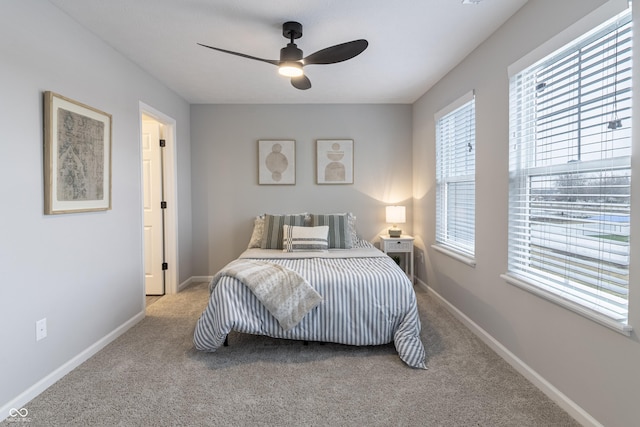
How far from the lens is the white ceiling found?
223 cm

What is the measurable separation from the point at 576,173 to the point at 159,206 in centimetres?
406

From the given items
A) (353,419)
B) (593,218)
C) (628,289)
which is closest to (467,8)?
(593,218)

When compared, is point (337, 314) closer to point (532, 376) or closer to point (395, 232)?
point (532, 376)

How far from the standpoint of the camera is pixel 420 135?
4.32 metres

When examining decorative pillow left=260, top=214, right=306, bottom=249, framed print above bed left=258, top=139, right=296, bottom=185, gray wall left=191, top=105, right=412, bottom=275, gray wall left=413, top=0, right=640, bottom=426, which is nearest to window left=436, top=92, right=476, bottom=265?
gray wall left=413, top=0, right=640, bottom=426

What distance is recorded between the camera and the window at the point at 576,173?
5.20 ft

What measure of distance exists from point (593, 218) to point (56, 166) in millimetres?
3210

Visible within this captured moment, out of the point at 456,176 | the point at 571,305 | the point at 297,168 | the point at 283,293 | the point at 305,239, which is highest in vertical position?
the point at 297,168

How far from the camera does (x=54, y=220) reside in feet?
7.15

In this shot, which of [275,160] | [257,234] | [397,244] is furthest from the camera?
[275,160]

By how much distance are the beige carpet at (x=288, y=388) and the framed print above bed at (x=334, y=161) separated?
2449 mm

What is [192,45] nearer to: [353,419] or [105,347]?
[105,347]

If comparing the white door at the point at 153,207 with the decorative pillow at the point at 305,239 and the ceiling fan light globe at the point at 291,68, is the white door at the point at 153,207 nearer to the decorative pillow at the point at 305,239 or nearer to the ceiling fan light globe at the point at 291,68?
the decorative pillow at the point at 305,239

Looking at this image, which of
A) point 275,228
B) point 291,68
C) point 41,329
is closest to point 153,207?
point 275,228
